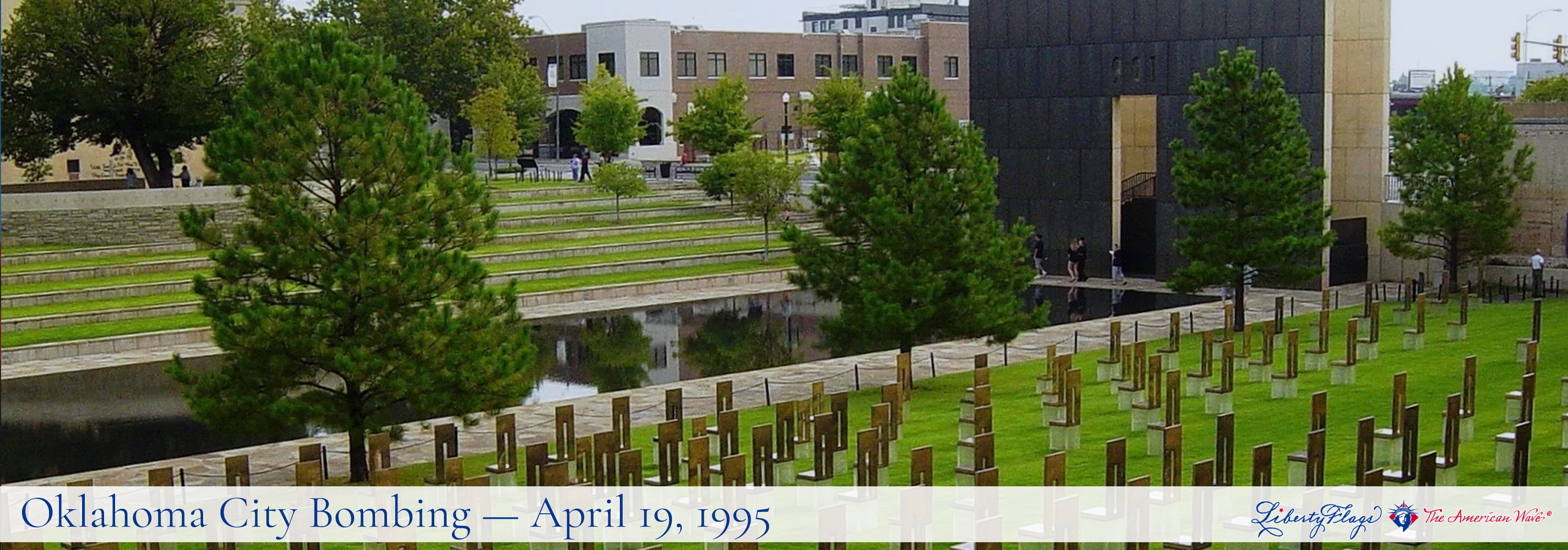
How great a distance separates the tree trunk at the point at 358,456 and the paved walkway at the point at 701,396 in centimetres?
75

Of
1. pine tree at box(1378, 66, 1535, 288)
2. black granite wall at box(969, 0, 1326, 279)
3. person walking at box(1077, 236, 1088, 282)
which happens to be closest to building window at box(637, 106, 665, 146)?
black granite wall at box(969, 0, 1326, 279)

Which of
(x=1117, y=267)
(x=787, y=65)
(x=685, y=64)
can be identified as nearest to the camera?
(x=1117, y=267)

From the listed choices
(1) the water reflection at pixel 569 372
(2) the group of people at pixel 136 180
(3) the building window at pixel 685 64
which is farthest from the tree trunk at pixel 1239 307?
(3) the building window at pixel 685 64

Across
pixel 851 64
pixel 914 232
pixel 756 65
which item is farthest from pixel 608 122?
pixel 914 232

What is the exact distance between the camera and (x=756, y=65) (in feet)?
263

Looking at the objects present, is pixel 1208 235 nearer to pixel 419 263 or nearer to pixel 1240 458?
pixel 1240 458

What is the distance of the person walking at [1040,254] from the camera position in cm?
4347

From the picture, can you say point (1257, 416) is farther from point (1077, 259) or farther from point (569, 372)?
point (1077, 259)

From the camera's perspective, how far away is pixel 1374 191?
1572 inches

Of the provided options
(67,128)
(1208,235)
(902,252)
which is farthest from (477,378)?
(67,128)

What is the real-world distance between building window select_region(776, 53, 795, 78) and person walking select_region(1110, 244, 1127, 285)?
41.0 m

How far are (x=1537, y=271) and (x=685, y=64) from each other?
48.6 meters

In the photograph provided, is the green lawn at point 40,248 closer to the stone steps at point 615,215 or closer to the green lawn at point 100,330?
the green lawn at point 100,330

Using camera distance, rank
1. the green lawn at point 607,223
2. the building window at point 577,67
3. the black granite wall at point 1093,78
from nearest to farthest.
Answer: the black granite wall at point 1093,78
the green lawn at point 607,223
the building window at point 577,67
